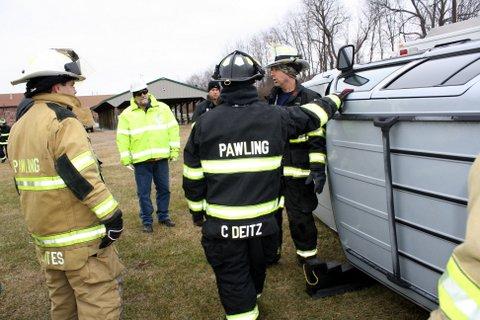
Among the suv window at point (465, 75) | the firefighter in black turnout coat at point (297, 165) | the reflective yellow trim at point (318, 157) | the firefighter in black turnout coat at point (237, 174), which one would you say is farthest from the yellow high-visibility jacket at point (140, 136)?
the suv window at point (465, 75)

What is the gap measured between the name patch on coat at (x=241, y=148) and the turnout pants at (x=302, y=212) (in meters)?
1.26

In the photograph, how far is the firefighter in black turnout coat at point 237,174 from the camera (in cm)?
275

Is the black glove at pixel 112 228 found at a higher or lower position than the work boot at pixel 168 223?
higher

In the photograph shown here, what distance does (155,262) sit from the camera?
4867 mm

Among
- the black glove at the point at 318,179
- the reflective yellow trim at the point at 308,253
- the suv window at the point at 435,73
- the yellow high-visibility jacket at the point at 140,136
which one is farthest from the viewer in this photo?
the yellow high-visibility jacket at the point at 140,136

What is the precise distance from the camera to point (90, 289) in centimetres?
269

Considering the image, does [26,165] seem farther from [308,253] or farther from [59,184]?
[308,253]

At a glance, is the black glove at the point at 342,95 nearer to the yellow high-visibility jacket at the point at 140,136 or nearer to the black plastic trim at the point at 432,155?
the black plastic trim at the point at 432,155

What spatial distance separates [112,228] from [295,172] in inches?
72.9

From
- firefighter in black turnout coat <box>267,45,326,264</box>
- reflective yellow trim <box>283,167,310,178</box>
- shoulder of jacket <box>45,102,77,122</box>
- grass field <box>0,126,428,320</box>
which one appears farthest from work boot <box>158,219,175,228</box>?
shoulder of jacket <box>45,102,77,122</box>

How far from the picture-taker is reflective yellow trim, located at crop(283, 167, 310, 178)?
3.87 m

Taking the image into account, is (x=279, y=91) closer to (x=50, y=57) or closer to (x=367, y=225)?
(x=367, y=225)

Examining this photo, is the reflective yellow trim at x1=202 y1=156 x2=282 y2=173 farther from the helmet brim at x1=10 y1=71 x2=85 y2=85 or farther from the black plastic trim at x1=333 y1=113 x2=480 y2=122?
the helmet brim at x1=10 y1=71 x2=85 y2=85

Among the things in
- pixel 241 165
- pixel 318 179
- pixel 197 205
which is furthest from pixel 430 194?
pixel 197 205
